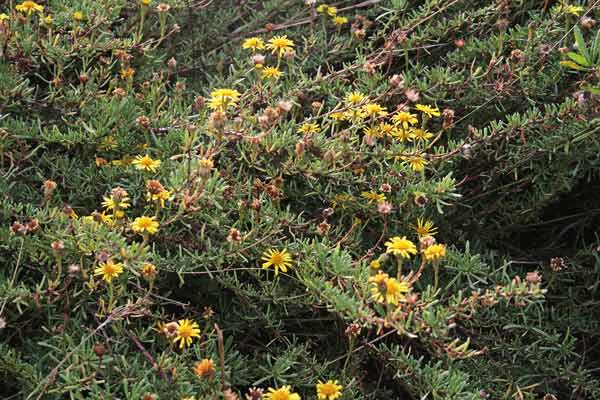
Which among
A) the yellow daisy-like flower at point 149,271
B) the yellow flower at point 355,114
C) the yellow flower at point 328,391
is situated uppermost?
the yellow flower at point 355,114

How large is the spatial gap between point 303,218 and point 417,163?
289 millimetres

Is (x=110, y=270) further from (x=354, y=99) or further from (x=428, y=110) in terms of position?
(x=428, y=110)

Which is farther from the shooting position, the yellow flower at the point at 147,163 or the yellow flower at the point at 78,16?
the yellow flower at the point at 78,16

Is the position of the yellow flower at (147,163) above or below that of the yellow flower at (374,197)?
above

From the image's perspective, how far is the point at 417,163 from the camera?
6.22 feet

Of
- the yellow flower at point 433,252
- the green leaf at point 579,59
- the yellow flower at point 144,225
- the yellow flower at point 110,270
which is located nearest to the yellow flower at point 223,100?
the yellow flower at point 144,225

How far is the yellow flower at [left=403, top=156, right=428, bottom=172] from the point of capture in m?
1.88

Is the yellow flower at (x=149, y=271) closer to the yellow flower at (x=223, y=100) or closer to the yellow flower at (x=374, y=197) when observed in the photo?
the yellow flower at (x=223, y=100)

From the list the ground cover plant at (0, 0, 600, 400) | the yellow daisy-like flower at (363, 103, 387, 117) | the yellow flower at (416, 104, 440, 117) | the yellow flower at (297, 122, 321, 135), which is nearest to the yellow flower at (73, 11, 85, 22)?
the ground cover plant at (0, 0, 600, 400)

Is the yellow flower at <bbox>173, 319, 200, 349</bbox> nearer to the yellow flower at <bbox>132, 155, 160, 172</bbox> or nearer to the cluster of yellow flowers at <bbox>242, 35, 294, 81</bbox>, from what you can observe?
the yellow flower at <bbox>132, 155, 160, 172</bbox>

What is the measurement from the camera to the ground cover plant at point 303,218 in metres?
1.58

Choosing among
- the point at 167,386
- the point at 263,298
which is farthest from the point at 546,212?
the point at 167,386

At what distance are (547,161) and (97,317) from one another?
3.66 feet

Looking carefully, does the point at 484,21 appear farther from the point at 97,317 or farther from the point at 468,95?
the point at 97,317
